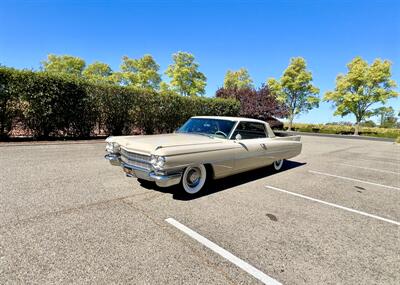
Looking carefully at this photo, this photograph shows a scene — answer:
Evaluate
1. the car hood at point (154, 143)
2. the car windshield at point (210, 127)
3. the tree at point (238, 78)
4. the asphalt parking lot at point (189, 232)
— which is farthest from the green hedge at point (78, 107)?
the tree at point (238, 78)

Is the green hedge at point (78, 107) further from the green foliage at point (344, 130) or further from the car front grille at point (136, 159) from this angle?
the green foliage at point (344, 130)

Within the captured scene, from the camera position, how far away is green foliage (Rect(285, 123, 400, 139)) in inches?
1230

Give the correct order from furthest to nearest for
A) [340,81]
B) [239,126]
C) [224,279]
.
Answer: [340,81] < [239,126] < [224,279]

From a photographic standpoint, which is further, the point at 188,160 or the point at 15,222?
the point at 188,160

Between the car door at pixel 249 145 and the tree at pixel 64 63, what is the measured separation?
36.8 m

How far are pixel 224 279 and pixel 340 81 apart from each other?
38.5m

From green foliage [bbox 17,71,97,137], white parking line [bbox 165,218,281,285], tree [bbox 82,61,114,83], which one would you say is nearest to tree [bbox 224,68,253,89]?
tree [bbox 82,61,114,83]

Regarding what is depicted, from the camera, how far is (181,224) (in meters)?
3.00

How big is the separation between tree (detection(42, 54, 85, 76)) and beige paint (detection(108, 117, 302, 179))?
36.9 meters

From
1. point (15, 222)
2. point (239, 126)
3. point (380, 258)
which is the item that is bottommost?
point (380, 258)

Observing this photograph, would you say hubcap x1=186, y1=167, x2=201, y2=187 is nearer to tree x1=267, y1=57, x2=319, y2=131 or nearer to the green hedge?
the green hedge

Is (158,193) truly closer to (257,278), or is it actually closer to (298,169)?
(257,278)

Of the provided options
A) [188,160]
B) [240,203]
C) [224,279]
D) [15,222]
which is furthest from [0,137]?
[224,279]

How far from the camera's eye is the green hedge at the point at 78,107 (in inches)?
Result: 348
